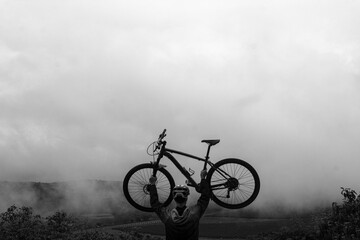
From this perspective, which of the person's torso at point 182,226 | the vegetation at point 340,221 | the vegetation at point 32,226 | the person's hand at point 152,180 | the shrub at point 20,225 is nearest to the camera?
the person's torso at point 182,226

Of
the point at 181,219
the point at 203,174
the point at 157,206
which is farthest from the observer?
the point at 203,174

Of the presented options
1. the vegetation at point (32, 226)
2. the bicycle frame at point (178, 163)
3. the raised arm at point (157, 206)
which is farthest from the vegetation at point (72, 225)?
the raised arm at point (157, 206)

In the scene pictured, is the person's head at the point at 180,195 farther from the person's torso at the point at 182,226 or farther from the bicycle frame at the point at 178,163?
the bicycle frame at the point at 178,163

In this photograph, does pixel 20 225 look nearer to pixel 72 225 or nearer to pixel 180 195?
pixel 72 225

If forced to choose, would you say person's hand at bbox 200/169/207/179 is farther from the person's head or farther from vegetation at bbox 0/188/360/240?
vegetation at bbox 0/188/360/240

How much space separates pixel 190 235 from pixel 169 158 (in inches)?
148

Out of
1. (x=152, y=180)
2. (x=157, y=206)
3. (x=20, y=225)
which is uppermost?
(x=152, y=180)

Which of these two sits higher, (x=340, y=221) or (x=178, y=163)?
(x=178, y=163)

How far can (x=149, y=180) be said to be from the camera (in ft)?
43.2

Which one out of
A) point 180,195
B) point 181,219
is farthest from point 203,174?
point 181,219

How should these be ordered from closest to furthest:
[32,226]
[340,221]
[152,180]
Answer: [152,180], [340,221], [32,226]

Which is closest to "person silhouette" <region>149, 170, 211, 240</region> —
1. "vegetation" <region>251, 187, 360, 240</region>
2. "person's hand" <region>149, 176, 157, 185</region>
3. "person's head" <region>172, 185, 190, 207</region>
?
"person's head" <region>172, 185, 190, 207</region>

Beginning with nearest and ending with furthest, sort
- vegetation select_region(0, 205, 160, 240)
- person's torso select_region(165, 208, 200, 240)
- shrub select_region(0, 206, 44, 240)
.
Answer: person's torso select_region(165, 208, 200, 240) < shrub select_region(0, 206, 44, 240) < vegetation select_region(0, 205, 160, 240)

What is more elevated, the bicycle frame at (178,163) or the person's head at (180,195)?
the bicycle frame at (178,163)
